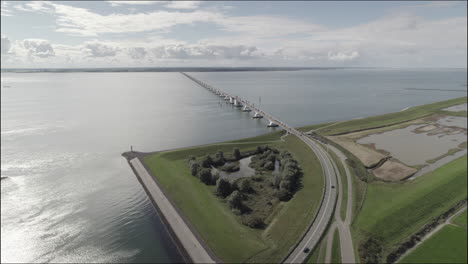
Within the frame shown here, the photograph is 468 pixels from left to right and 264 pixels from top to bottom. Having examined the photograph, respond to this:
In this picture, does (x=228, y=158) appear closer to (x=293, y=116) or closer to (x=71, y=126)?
(x=293, y=116)

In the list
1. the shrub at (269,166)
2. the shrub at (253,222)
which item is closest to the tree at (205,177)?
the shrub at (253,222)

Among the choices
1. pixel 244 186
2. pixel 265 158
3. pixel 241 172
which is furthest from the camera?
pixel 265 158

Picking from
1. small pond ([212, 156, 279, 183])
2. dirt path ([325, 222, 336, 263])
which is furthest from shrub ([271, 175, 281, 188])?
dirt path ([325, 222, 336, 263])

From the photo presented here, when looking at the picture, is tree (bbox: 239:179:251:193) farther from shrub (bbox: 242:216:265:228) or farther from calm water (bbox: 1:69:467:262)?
calm water (bbox: 1:69:467:262)

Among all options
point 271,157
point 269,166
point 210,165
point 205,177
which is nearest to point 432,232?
point 269,166

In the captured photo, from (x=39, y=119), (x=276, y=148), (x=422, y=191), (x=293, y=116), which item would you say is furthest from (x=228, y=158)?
(x=39, y=119)

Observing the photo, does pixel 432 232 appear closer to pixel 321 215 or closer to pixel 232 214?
pixel 321 215
